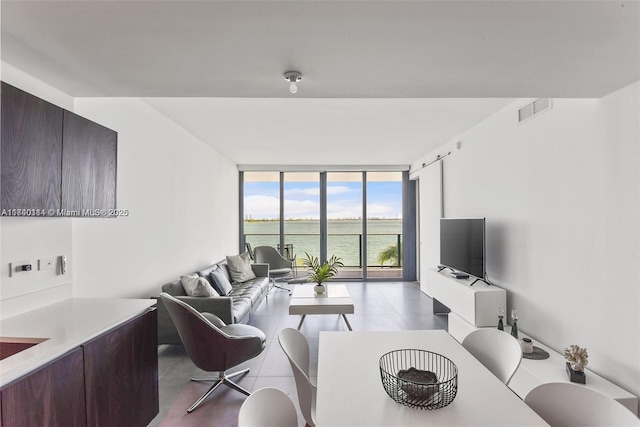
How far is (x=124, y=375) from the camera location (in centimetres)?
194

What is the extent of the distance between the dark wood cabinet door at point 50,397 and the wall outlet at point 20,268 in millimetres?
766

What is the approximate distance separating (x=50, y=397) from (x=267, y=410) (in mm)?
993

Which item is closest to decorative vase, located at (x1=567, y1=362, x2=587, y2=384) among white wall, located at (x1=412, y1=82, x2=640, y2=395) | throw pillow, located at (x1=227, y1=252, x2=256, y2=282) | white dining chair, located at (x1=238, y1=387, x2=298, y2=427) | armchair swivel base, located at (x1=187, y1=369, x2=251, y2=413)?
white wall, located at (x1=412, y1=82, x2=640, y2=395)

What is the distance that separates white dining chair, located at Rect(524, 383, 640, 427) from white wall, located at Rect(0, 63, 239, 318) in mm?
2897

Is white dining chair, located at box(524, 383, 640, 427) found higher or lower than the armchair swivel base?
higher

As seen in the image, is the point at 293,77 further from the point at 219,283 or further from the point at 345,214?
the point at 345,214

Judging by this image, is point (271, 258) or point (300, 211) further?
point (300, 211)

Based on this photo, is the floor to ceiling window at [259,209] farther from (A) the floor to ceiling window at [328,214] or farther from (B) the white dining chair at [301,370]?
(B) the white dining chair at [301,370]

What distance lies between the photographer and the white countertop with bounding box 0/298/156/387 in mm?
1342

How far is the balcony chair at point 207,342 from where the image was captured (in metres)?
2.56

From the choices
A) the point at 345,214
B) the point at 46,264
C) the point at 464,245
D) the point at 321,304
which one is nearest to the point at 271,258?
the point at 345,214

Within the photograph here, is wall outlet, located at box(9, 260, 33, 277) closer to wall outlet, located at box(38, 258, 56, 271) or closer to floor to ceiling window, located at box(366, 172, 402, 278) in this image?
wall outlet, located at box(38, 258, 56, 271)

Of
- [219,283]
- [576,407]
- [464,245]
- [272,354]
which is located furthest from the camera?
[219,283]

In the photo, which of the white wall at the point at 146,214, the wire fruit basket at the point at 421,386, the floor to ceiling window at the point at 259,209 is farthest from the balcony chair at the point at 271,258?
the wire fruit basket at the point at 421,386
